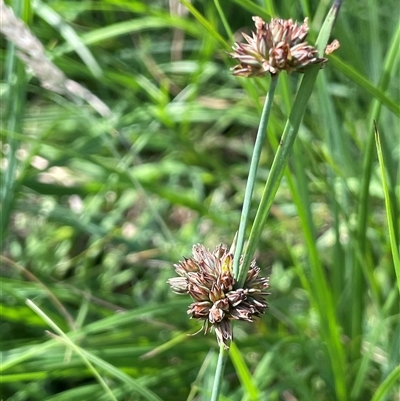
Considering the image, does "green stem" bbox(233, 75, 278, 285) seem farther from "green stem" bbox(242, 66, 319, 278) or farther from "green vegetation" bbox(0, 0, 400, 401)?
"green vegetation" bbox(0, 0, 400, 401)

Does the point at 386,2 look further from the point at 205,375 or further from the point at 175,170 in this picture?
the point at 205,375

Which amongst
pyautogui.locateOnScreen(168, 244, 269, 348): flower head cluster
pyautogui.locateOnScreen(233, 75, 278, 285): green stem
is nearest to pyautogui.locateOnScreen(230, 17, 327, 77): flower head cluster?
pyautogui.locateOnScreen(233, 75, 278, 285): green stem

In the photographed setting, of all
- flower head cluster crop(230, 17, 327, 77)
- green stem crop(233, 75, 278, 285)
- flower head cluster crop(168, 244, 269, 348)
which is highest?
flower head cluster crop(230, 17, 327, 77)

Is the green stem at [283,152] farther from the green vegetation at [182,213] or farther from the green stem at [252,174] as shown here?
the green vegetation at [182,213]

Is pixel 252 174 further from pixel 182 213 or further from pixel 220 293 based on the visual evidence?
pixel 182 213

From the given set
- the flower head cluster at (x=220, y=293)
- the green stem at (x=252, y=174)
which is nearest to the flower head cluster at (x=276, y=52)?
the green stem at (x=252, y=174)

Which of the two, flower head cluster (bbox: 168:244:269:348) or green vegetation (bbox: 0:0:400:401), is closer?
flower head cluster (bbox: 168:244:269:348)
